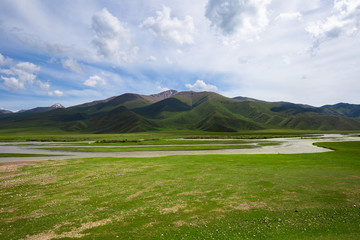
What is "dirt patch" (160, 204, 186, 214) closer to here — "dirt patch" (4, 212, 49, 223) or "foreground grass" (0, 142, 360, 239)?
Result: "foreground grass" (0, 142, 360, 239)

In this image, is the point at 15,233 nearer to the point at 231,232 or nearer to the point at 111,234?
the point at 111,234

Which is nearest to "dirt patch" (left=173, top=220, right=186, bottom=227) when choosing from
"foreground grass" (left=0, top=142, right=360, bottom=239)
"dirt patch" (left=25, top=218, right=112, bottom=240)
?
"foreground grass" (left=0, top=142, right=360, bottom=239)

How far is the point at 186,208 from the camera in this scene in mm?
15727

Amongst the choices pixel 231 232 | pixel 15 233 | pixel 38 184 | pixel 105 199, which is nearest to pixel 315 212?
pixel 231 232

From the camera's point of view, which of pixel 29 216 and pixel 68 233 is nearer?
pixel 68 233

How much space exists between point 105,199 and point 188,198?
8.03 metres

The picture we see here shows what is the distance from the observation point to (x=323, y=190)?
19297 mm

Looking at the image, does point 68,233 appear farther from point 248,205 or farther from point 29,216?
point 248,205

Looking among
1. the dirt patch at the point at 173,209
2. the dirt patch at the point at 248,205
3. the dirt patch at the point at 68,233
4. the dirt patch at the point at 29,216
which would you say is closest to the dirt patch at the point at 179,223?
the dirt patch at the point at 173,209

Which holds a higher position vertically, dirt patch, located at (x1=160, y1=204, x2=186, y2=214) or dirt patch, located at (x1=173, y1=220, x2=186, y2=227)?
dirt patch, located at (x1=173, y1=220, x2=186, y2=227)

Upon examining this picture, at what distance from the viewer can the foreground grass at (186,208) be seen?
1207cm

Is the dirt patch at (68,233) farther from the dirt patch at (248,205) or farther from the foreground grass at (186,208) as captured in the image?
the dirt patch at (248,205)

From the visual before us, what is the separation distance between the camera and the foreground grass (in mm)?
12070

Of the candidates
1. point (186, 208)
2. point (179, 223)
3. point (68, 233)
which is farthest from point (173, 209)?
point (68, 233)
